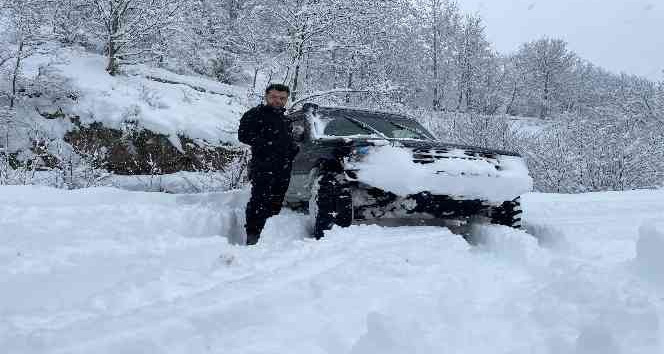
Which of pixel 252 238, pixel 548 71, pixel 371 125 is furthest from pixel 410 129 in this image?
pixel 548 71

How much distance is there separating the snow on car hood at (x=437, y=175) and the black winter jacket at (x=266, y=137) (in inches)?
25.0

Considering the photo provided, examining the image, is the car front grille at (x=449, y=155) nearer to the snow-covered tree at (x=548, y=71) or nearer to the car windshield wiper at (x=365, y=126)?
the car windshield wiper at (x=365, y=126)

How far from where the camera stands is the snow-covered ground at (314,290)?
1.73 metres

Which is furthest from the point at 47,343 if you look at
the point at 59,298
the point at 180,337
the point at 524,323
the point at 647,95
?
the point at 647,95

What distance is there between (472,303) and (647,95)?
95.3ft

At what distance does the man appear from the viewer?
4.05 meters

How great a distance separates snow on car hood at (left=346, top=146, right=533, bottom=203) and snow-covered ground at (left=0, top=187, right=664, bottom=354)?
37 cm

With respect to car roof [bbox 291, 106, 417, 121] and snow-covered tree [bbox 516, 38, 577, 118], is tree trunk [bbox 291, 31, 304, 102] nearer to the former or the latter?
car roof [bbox 291, 106, 417, 121]

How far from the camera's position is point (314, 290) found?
2.32 m

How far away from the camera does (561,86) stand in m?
39.9

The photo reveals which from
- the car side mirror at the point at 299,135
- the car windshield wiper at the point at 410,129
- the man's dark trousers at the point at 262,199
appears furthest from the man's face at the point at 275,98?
the car windshield wiper at the point at 410,129

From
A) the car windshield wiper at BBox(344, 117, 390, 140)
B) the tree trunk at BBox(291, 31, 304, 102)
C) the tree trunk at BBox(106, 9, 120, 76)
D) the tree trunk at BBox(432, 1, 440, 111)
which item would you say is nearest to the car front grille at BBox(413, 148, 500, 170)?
the car windshield wiper at BBox(344, 117, 390, 140)

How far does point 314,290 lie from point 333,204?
1.64 metres

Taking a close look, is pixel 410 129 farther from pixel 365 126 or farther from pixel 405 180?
pixel 405 180
